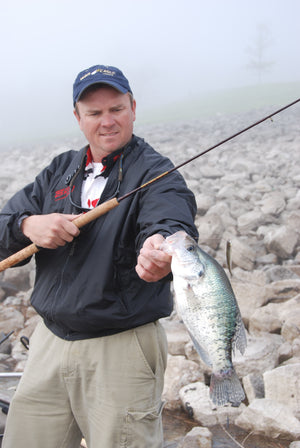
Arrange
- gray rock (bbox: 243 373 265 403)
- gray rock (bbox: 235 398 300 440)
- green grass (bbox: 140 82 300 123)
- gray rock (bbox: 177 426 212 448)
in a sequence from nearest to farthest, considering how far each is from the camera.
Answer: gray rock (bbox: 177 426 212 448) → gray rock (bbox: 235 398 300 440) → gray rock (bbox: 243 373 265 403) → green grass (bbox: 140 82 300 123)

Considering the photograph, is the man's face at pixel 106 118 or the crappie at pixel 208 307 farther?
the man's face at pixel 106 118

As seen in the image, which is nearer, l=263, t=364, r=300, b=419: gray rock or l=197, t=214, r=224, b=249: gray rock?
l=263, t=364, r=300, b=419: gray rock

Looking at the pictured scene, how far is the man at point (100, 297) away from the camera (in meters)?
2.27

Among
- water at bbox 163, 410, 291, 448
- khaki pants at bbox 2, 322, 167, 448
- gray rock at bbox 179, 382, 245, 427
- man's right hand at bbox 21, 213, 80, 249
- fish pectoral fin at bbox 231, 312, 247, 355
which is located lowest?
water at bbox 163, 410, 291, 448

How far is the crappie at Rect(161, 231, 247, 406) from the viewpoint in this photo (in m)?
1.73

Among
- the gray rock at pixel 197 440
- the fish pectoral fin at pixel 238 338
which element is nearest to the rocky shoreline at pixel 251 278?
the gray rock at pixel 197 440

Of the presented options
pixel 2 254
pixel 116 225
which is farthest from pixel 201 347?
pixel 2 254

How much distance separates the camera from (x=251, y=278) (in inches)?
253

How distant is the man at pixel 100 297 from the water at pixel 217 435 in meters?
1.44

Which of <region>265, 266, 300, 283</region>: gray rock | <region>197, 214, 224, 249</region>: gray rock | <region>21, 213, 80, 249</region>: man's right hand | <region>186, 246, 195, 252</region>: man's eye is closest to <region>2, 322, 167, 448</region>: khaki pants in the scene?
<region>21, 213, 80, 249</region>: man's right hand

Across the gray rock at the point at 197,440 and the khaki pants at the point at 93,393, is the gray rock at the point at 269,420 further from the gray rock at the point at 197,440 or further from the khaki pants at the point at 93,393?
the khaki pants at the point at 93,393

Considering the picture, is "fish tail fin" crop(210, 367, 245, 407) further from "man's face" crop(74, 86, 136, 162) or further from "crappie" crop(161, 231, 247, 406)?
"man's face" crop(74, 86, 136, 162)

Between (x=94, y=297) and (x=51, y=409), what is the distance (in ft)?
2.48

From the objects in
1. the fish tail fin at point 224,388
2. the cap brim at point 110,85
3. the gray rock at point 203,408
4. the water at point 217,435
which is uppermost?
the cap brim at point 110,85
